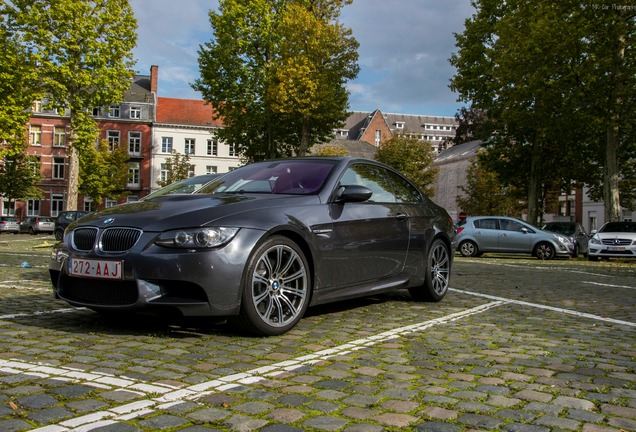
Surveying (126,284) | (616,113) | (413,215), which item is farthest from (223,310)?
(616,113)

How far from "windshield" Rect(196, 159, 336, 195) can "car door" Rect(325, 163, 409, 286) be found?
0.84ft

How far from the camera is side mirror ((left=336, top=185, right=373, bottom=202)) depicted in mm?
5516

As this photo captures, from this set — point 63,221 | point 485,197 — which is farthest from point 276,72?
point 485,197

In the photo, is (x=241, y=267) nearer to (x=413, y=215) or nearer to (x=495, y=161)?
(x=413, y=215)

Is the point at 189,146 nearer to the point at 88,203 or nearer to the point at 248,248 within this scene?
the point at 88,203

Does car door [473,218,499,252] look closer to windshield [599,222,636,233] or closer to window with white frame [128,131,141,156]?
windshield [599,222,636,233]

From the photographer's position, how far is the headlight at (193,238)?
14.9 ft

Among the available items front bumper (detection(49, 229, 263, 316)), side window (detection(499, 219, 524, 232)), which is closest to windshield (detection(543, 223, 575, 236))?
side window (detection(499, 219, 524, 232))

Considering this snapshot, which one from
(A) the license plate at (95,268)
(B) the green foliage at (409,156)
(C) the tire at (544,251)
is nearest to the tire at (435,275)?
(A) the license plate at (95,268)

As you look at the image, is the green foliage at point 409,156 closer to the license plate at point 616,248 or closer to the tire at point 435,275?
the license plate at point 616,248

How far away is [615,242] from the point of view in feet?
71.3

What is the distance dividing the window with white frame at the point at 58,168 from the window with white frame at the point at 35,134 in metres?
2.32

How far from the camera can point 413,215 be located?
688 centimetres

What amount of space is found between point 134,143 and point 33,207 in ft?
40.9
